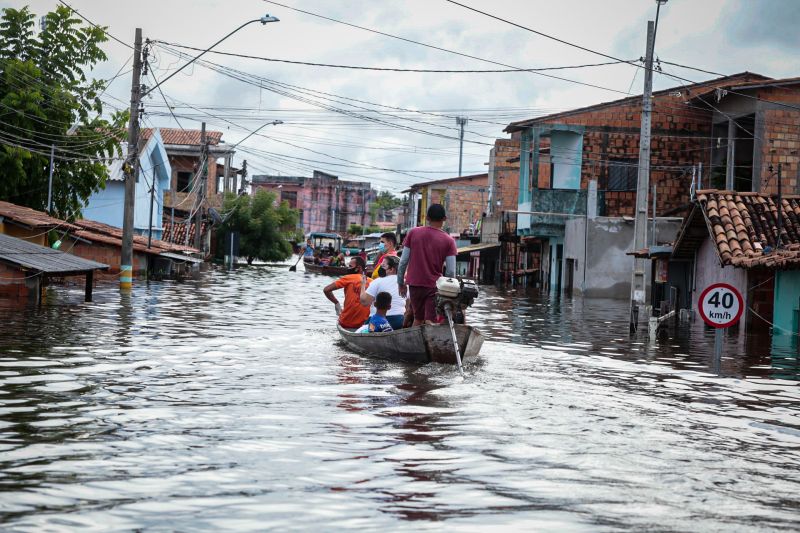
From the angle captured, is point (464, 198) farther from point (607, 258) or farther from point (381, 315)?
point (381, 315)

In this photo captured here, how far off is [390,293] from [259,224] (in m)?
61.2

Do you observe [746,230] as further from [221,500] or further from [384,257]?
[221,500]

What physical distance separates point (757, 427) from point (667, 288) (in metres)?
22.2

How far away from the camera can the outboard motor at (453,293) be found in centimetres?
1394

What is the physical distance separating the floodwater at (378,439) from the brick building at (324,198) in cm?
10839

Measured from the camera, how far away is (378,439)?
9016 millimetres

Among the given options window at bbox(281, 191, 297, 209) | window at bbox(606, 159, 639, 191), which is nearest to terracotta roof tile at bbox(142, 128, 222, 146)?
window at bbox(606, 159, 639, 191)

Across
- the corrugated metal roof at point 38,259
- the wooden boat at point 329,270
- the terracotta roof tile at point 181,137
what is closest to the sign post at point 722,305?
the corrugated metal roof at point 38,259

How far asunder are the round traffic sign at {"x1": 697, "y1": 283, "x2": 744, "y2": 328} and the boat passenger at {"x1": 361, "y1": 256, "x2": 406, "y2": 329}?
4.71 metres

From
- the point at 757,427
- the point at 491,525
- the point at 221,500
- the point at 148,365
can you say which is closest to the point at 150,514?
the point at 221,500

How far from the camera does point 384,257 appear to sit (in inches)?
687

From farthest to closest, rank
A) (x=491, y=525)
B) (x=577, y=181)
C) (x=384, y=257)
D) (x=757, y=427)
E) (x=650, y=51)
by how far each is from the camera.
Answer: (x=577, y=181)
(x=650, y=51)
(x=384, y=257)
(x=757, y=427)
(x=491, y=525)

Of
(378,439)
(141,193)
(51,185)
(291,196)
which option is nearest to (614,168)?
(51,185)

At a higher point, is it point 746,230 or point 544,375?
point 746,230
